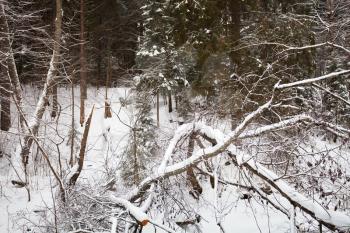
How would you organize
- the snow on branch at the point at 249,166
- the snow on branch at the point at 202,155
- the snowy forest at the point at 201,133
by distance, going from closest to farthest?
1. the snow on branch at the point at 249,166
2. the snowy forest at the point at 201,133
3. the snow on branch at the point at 202,155

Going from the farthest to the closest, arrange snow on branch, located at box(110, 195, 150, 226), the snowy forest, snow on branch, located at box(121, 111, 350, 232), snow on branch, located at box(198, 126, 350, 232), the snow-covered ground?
the snow-covered ground → the snowy forest → snow on branch, located at box(121, 111, 350, 232) → snow on branch, located at box(110, 195, 150, 226) → snow on branch, located at box(198, 126, 350, 232)

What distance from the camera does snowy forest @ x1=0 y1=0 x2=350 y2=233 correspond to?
203 inches

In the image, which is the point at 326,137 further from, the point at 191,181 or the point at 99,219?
the point at 99,219

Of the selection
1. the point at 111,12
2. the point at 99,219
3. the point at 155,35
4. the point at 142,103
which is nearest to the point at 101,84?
the point at 111,12

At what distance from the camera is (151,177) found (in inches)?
213

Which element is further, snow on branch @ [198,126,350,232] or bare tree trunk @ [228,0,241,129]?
bare tree trunk @ [228,0,241,129]

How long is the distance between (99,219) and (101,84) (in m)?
24.4

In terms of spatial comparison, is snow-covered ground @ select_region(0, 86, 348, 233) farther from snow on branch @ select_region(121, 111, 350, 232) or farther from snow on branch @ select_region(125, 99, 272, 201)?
snow on branch @ select_region(125, 99, 272, 201)

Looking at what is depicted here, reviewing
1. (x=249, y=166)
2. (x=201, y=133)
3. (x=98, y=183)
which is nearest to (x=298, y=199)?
(x=249, y=166)

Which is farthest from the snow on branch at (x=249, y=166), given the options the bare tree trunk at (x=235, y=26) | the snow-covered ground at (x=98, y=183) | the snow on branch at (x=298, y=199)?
the bare tree trunk at (x=235, y=26)

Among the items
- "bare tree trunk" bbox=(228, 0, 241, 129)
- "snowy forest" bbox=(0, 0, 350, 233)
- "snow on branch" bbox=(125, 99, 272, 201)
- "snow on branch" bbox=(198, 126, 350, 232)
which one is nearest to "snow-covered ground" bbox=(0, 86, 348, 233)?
"snowy forest" bbox=(0, 0, 350, 233)

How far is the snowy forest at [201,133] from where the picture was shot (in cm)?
517

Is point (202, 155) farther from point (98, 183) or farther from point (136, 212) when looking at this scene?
point (98, 183)

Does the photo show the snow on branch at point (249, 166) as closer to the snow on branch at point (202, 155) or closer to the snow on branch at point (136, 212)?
the snow on branch at point (202, 155)
